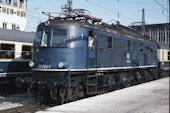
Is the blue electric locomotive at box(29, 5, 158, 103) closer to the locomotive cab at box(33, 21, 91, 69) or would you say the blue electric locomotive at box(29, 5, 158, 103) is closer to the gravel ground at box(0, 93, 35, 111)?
the locomotive cab at box(33, 21, 91, 69)

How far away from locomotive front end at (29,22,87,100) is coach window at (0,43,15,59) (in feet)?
12.8

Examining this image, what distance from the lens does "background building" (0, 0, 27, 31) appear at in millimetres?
48500

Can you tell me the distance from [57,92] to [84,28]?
11.2ft

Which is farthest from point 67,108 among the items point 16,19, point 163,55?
point 16,19

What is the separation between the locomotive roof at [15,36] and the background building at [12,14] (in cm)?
3298

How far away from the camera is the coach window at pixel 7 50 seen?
14.6m

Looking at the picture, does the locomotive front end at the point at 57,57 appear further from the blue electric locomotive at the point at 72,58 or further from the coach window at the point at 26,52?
the coach window at the point at 26,52

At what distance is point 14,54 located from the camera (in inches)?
604

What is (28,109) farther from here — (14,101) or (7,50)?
(7,50)

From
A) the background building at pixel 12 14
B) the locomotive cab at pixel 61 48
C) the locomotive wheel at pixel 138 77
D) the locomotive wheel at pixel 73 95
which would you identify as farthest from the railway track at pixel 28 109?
the background building at pixel 12 14

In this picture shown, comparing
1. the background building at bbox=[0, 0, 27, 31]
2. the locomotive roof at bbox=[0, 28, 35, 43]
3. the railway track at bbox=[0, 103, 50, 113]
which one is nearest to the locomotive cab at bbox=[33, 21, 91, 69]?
the railway track at bbox=[0, 103, 50, 113]

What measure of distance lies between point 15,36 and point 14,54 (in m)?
1.24

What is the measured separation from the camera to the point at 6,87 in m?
17.6

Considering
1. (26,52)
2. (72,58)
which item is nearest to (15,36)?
(26,52)
